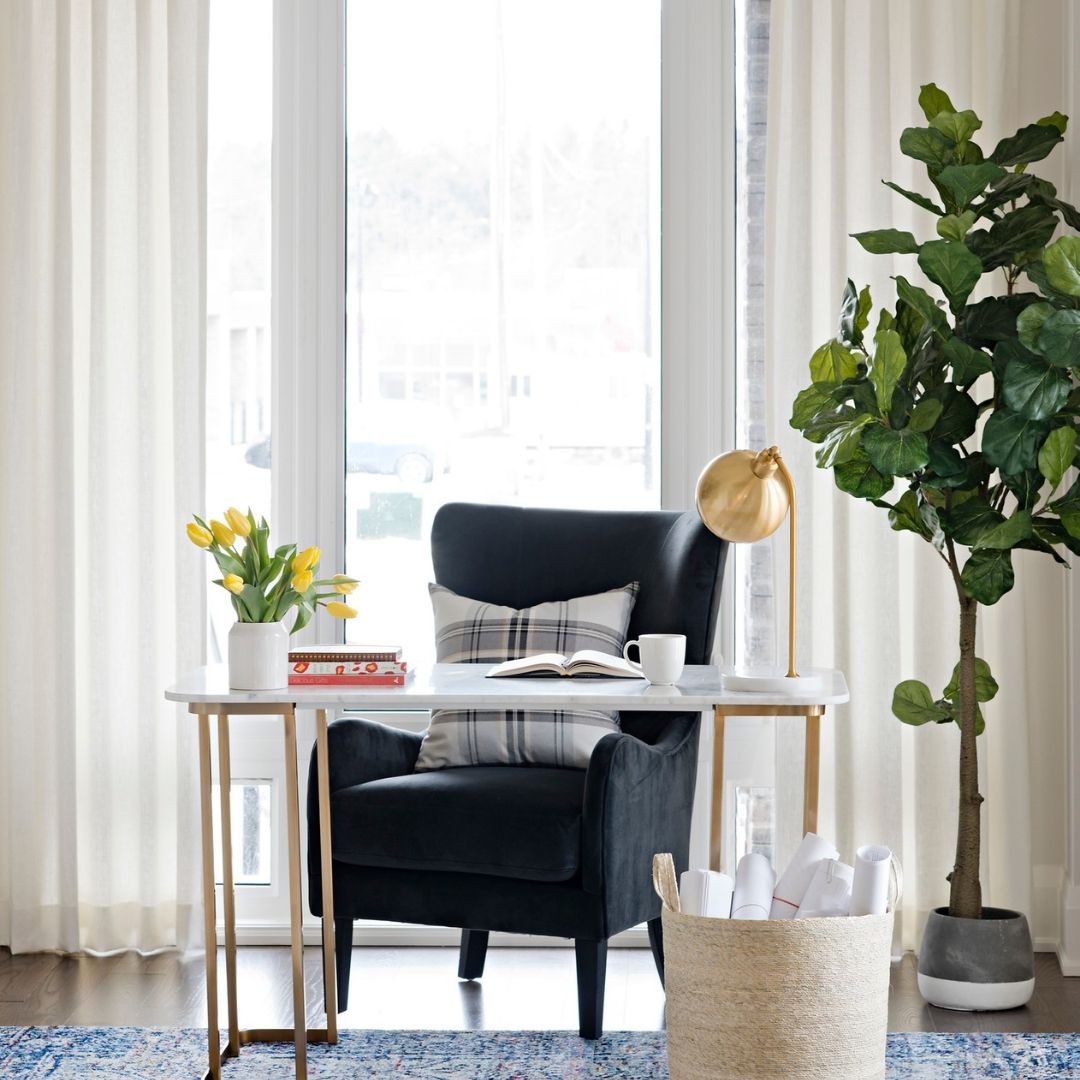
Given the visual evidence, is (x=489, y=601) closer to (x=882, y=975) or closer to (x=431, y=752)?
(x=431, y=752)

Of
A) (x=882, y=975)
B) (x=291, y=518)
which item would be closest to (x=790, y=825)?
(x=882, y=975)

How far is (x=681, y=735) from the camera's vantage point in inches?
119

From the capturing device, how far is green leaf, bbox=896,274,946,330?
2.96 meters

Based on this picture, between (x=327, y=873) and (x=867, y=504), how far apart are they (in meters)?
1.55

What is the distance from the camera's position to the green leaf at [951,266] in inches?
114

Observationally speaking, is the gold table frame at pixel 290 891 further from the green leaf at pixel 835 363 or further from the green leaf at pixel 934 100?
the green leaf at pixel 934 100

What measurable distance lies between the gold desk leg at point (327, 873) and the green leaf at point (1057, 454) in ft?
4.87

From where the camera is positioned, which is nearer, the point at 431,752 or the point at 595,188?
the point at 431,752

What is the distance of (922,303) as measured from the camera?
296 centimetres

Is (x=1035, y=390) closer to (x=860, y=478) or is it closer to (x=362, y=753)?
(x=860, y=478)

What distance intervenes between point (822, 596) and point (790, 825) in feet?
1.82

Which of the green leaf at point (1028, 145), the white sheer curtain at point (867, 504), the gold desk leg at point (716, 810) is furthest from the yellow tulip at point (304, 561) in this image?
the green leaf at point (1028, 145)

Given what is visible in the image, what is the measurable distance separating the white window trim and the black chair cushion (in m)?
0.85

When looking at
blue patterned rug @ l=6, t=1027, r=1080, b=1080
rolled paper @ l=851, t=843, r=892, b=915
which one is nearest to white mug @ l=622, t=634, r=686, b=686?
rolled paper @ l=851, t=843, r=892, b=915
